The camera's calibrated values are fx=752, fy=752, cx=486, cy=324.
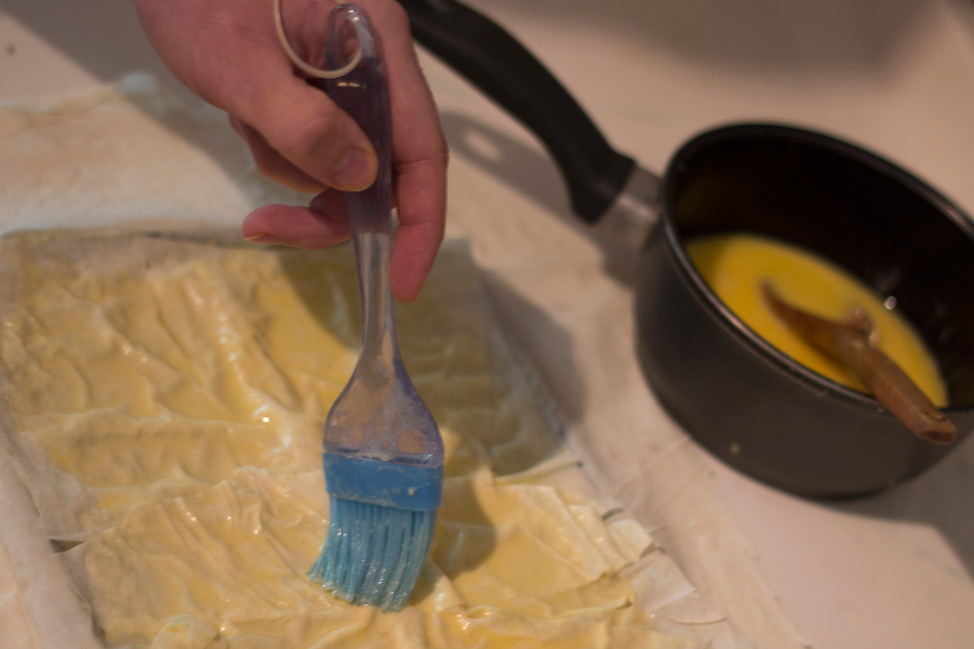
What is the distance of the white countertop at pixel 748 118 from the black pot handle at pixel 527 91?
15 cm

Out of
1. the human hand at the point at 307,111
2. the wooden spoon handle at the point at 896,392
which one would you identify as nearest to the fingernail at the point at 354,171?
the human hand at the point at 307,111

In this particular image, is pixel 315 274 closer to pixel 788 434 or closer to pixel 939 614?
pixel 788 434

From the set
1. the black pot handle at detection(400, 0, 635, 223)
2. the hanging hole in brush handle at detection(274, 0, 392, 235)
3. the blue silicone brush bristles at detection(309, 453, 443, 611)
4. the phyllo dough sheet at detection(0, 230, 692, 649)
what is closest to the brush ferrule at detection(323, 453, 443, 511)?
the blue silicone brush bristles at detection(309, 453, 443, 611)

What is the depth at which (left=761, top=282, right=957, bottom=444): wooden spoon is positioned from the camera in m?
0.71

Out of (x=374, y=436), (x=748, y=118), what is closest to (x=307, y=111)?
(x=374, y=436)

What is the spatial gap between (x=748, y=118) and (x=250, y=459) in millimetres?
1201

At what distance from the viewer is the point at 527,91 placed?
1033mm

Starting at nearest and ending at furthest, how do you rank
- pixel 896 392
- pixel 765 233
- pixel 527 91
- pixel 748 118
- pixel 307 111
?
1. pixel 307 111
2. pixel 896 392
3. pixel 527 91
4. pixel 765 233
5. pixel 748 118

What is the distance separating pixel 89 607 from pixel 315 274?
0.46 meters

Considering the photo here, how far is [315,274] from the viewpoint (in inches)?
36.8

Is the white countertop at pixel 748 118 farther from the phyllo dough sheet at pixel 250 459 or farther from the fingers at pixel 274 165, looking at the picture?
the fingers at pixel 274 165

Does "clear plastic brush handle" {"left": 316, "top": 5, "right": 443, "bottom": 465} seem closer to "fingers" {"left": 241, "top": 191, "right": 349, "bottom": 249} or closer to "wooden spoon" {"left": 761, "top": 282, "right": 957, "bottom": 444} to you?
"fingers" {"left": 241, "top": 191, "right": 349, "bottom": 249}

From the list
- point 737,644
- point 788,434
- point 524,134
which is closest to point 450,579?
point 737,644

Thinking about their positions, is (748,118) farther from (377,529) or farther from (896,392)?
(377,529)
